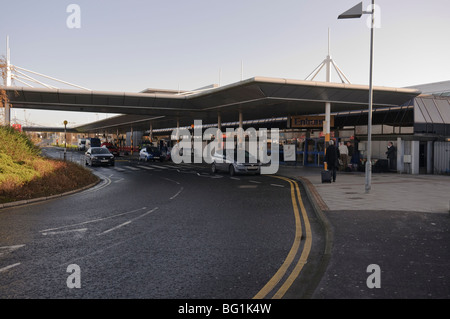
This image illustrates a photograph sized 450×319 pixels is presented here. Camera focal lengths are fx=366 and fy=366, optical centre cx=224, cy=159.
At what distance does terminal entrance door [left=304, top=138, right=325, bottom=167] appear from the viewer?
29203 mm

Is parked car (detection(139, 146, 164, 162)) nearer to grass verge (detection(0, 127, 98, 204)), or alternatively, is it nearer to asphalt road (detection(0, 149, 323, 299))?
grass verge (detection(0, 127, 98, 204))

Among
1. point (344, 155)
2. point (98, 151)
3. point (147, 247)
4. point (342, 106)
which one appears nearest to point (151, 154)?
point (98, 151)

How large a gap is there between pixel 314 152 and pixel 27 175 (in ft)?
71.6

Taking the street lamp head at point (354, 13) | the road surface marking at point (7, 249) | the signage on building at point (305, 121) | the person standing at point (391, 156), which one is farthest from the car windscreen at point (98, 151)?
the road surface marking at point (7, 249)

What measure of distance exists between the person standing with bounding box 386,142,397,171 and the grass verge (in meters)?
18.5

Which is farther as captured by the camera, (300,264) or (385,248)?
(385,248)

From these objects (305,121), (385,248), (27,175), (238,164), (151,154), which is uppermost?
(305,121)

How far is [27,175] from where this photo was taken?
45.6 ft

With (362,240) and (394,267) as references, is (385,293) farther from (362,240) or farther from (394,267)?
(362,240)

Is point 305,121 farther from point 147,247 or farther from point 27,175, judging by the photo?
point 147,247

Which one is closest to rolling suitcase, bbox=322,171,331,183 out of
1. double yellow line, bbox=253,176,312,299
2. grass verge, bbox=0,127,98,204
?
double yellow line, bbox=253,176,312,299

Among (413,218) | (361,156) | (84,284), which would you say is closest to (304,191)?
(413,218)

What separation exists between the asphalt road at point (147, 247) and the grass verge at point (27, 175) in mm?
1476
